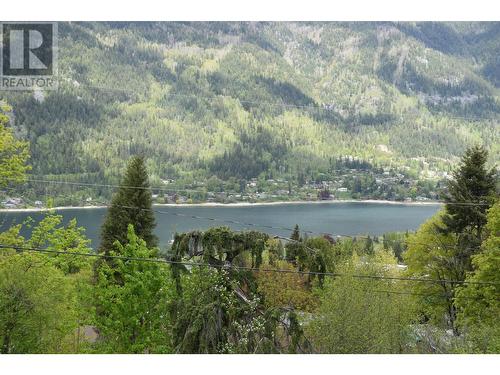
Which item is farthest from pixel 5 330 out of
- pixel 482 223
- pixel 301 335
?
pixel 482 223

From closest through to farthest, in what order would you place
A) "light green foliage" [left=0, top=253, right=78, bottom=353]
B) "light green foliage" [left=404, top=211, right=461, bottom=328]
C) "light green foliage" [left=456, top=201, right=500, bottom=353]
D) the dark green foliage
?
the dark green foliage < "light green foliage" [left=0, top=253, right=78, bottom=353] < "light green foliage" [left=456, top=201, right=500, bottom=353] < "light green foliage" [left=404, top=211, right=461, bottom=328]

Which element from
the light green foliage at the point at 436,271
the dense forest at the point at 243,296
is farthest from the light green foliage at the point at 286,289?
the light green foliage at the point at 436,271

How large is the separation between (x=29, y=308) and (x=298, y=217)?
112 metres

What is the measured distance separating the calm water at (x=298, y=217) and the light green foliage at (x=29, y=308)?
59164mm

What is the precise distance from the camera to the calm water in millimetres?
98812

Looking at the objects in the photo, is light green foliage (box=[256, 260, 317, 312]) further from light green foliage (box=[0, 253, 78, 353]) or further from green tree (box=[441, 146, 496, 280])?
light green foliage (box=[0, 253, 78, 353])

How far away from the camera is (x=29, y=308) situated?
1667cm

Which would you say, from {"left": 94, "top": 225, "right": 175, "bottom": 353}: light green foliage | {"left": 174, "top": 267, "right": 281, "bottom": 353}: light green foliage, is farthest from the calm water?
{"left": 174, "top": 267, "right": 281, "bottom": 353}: light green foliage

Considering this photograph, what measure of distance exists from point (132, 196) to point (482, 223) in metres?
17.6

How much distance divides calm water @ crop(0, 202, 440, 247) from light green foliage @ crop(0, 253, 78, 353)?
5916cm

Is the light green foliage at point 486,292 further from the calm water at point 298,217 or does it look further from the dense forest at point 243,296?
the calm water at point 298,217

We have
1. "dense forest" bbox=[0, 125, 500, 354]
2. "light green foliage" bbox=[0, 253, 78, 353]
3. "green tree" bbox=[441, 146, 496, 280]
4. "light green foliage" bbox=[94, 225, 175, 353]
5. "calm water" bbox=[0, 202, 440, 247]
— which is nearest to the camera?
"dense forest" bbox=[0, 125, 500, 354]

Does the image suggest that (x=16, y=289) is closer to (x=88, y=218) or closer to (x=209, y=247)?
(x=209, y=247)

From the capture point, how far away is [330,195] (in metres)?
198
